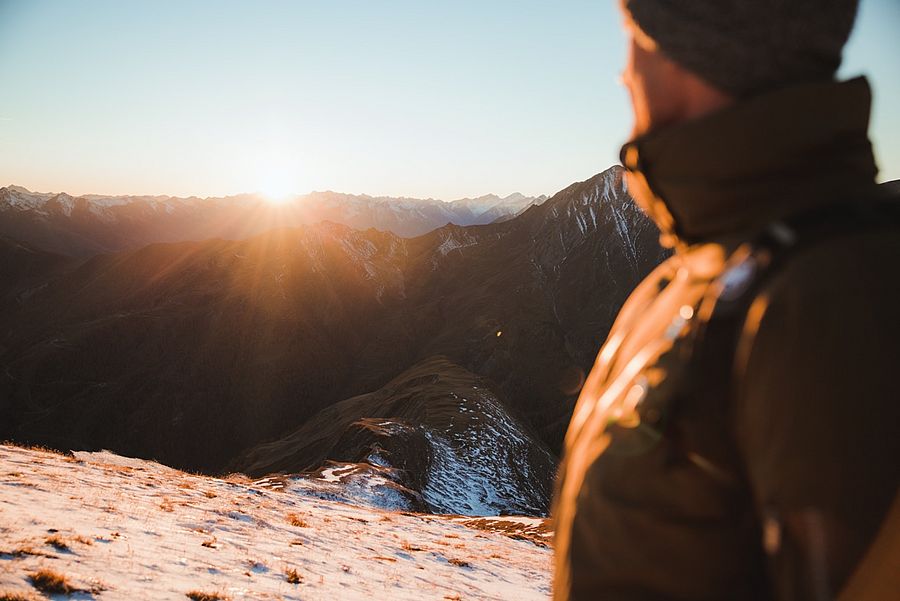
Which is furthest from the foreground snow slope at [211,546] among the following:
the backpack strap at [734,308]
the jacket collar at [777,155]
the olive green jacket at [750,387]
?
the jacket collar at [777,155]

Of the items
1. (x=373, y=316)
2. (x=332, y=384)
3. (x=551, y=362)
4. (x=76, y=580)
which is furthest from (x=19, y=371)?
(x=76, y=580)

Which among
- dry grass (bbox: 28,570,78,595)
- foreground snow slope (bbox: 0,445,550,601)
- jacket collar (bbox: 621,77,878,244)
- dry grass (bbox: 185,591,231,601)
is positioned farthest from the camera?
foreground snow slope (bbox: 0,445,550,601)

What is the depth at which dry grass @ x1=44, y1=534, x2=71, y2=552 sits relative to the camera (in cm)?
634

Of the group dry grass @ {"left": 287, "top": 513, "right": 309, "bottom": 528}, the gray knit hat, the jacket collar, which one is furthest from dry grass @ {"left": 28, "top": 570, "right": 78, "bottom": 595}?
dry grass @ {"left": 287, "top": 513, "right": 309, "bottom": 528}

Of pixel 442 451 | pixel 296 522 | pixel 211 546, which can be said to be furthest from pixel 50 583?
pixel 442 451

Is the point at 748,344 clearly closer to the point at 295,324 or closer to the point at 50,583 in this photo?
the point at 50,583

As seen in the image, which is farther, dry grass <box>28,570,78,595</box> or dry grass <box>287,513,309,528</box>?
dry grass <box>287,513,309,528</box>

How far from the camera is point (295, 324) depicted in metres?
147

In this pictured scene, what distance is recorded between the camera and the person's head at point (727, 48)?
110 centimetres

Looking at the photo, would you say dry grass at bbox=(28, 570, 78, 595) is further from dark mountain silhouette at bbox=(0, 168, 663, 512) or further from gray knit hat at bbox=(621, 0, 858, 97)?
dark mountain silhouette at bbox=(0, 168, 663, 512)

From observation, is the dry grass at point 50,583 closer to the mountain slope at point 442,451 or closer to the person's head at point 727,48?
the person's head at point 727,48

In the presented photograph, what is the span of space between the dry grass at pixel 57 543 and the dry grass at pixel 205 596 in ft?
5.73

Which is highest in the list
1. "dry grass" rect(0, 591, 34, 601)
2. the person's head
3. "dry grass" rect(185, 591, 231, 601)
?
the person's head

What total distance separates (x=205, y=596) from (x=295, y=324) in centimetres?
14607
